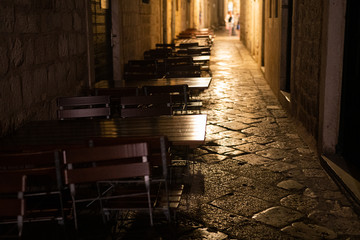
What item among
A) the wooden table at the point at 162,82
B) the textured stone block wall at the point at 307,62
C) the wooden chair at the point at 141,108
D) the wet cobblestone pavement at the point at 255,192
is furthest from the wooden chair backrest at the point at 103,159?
the wooden table at the point at 162,82

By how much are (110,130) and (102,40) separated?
186 inches

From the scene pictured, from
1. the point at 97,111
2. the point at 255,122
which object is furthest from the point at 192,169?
the point at 255,122

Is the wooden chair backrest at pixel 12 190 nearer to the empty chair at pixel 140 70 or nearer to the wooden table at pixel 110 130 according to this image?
the wooden table at pixel 110 130

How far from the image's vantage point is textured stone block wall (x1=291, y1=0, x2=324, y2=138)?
5328mm

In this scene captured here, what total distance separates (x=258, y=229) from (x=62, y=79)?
298cm

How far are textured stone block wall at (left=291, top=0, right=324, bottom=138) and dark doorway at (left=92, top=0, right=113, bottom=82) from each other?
308cm

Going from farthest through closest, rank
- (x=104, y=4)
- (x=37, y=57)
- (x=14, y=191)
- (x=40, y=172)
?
(x=104, y=4) < (x=37, y=57) < (x=40, y=172) < (x=14, y=191)

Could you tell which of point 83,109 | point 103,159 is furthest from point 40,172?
point 83,109

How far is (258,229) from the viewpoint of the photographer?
338 cm

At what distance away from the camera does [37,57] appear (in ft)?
15.1

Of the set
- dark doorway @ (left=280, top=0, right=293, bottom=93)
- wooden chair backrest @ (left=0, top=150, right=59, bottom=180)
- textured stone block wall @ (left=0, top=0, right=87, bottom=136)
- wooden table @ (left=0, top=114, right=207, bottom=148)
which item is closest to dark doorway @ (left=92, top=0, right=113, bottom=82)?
textured stone block wall @ (left=0, top=0, right=87, bottom=136)

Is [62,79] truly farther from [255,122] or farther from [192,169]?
[255,122]

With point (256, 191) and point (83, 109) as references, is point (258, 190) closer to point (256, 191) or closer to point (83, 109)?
point (256, 191)

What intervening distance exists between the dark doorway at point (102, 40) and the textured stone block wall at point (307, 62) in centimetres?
308
